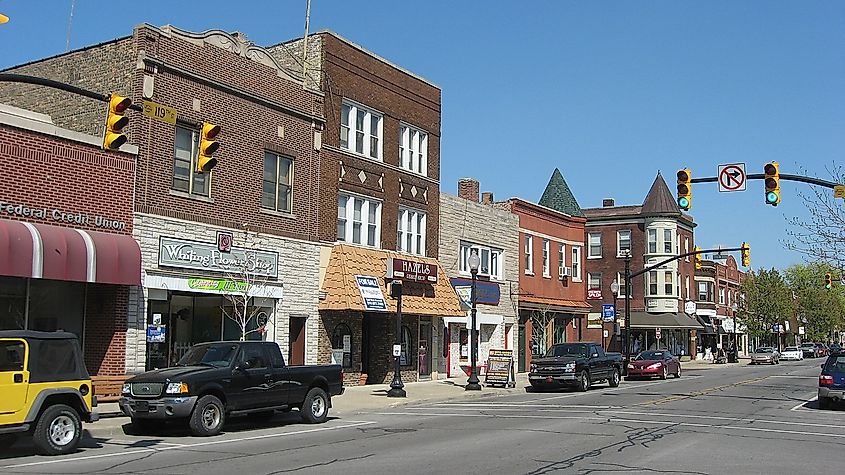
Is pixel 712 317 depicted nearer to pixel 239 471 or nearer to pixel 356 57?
pixel 356 57

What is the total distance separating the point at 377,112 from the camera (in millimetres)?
33219

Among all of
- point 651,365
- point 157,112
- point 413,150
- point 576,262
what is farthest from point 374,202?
point 576,262

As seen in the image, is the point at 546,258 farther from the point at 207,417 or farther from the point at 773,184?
the point at 207,417

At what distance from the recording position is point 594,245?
2680 inches

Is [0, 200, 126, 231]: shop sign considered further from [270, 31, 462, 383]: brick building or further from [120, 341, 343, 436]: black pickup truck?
[270, 31, 462, 383]: brick building

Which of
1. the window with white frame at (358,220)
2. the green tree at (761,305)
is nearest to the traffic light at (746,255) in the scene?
the window with white frame at (358,220)

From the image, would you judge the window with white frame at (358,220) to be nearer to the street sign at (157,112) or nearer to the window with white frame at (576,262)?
the street sign at (157,112)

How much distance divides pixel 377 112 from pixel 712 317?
166 ft

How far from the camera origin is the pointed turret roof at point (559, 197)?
6750 cm

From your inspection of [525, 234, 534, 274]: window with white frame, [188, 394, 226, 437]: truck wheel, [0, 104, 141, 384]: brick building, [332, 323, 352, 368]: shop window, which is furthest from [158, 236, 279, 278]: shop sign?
[525, 234, 534, 274]: window with white frame

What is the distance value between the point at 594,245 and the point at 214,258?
153 ft

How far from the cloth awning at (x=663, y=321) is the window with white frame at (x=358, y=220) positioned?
35265 mm

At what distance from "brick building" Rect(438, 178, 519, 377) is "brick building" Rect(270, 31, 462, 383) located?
128cm

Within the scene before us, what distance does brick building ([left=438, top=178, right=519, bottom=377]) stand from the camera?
37.6 meters
